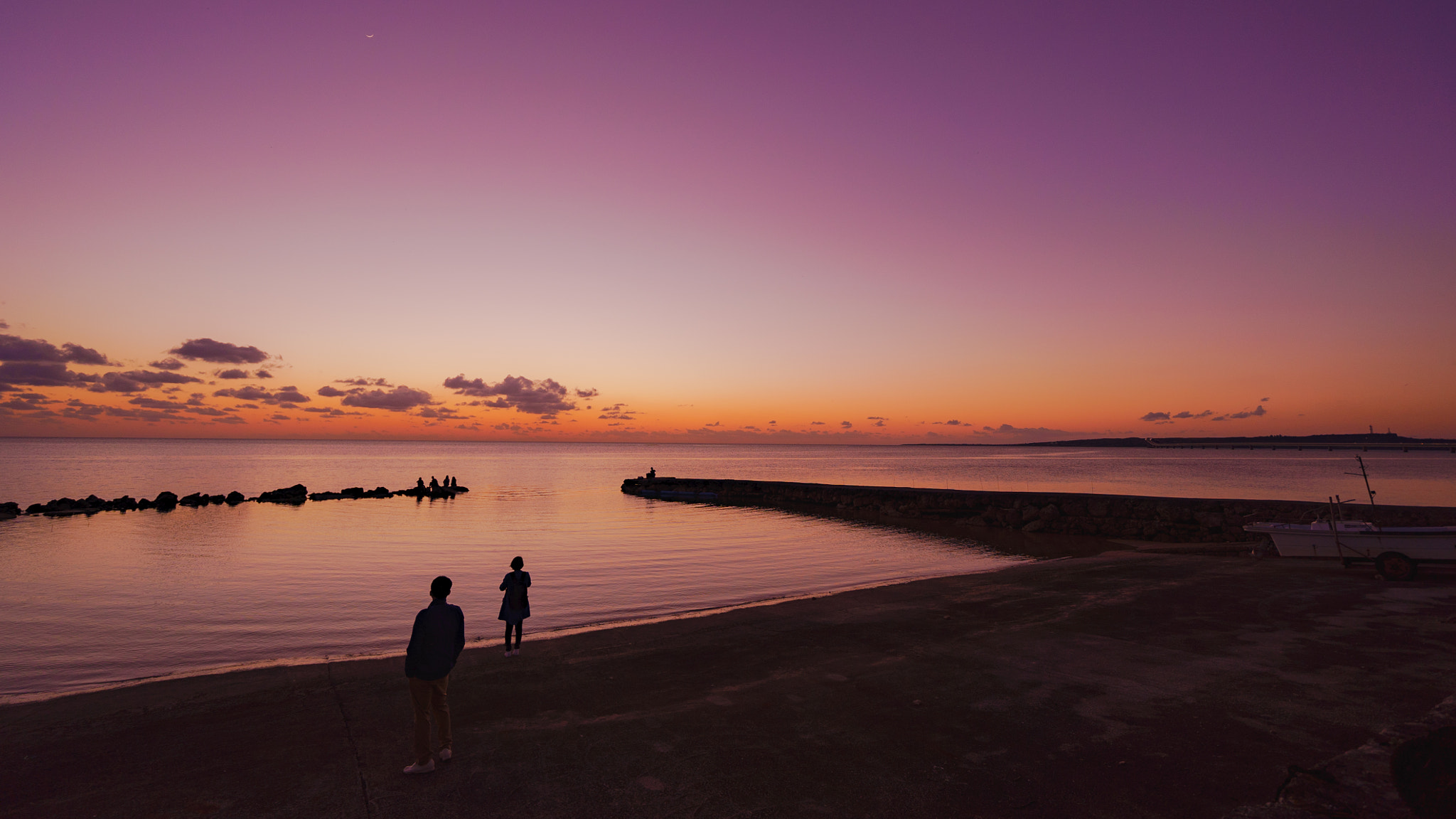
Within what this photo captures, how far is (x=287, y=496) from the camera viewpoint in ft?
196

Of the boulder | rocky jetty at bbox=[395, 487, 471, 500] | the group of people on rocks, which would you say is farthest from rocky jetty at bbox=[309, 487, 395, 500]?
the group of people on rocks

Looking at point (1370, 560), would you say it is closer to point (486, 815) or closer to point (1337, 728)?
point (1337, 728)

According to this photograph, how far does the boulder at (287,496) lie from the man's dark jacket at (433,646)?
6315cm

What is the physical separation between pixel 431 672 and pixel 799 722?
434 centimetres

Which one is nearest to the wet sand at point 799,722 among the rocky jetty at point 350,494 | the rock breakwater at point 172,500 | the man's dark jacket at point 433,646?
the man's dark jacket at point 433,646

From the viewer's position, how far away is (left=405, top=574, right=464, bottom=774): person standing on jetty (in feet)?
22.3

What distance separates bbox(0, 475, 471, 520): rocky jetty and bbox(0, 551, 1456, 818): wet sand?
5529 cm

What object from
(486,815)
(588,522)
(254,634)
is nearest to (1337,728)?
(486,815)

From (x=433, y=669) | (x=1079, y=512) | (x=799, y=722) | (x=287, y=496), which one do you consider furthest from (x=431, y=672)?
(x=287, y=496)

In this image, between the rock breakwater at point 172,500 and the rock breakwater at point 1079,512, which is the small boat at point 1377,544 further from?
the rock breakwater at point 172,500

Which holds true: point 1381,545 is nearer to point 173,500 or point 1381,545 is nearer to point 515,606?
point 515,606

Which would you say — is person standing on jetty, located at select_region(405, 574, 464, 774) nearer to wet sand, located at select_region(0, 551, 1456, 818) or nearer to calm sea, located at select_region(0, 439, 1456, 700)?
wet sand, located at select_region(0, 551, 1456, 818)

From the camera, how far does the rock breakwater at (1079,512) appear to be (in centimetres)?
3083

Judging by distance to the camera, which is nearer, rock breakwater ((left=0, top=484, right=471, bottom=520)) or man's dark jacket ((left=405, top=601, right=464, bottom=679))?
man's dark jacket ((left=405, top=601, right=464, bottom=679))
